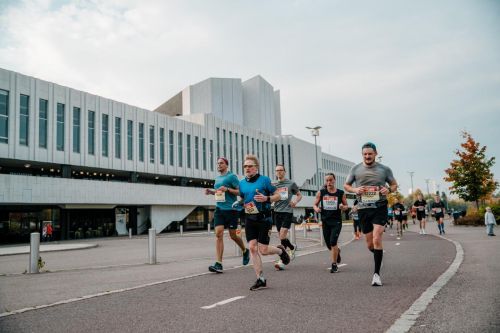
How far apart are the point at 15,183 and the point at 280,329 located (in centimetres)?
3132

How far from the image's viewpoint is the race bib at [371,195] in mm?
6532

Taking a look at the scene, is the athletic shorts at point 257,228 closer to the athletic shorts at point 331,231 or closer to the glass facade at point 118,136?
the athletic shorts at point 331,231

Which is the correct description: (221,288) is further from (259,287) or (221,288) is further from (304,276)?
(304,276)

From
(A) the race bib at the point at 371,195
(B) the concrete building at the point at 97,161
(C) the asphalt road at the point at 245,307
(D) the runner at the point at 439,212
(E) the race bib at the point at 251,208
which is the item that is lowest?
(C) the asphalt road at the point at 245,307

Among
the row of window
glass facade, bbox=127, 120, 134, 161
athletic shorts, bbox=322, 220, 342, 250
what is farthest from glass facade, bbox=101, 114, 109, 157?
athletic shorts, bbox=322, 220, 342, 250

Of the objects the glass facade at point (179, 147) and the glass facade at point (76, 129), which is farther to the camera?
the glass facade at point (179, 147)

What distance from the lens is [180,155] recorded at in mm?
48750

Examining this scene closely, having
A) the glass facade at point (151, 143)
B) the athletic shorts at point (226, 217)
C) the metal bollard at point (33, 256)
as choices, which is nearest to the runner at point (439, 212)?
the athletic shorts at point (226, 217)

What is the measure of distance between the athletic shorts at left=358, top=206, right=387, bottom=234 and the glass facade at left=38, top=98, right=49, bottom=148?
3213 centimetres

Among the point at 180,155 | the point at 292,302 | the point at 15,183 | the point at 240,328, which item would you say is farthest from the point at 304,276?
the point at 180,155

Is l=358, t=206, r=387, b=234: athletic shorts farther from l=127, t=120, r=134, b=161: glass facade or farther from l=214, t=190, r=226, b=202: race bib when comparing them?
l=127, t=120, r=134, b=161: glass facade

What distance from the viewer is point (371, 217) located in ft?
21.6

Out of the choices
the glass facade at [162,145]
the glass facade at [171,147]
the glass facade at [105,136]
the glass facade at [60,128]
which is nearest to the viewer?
the glass facade at [60,128]

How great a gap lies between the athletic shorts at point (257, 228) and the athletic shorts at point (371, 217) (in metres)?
1.46
